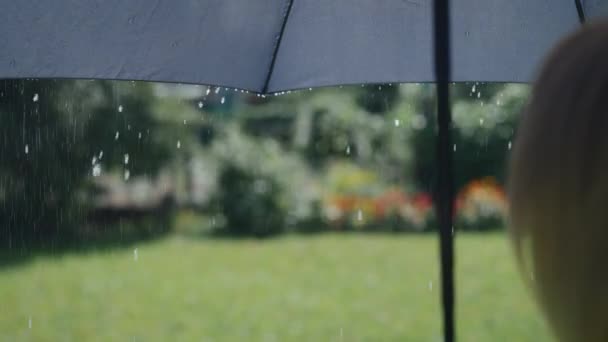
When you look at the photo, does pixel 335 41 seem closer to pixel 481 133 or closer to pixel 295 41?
pixel 295 41

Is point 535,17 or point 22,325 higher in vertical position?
point 535,17

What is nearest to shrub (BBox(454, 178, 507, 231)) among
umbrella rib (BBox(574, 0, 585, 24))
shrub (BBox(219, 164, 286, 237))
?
shrub (BBox(219, 164, 286, 237))

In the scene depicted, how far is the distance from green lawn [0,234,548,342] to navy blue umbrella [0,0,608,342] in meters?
3.59

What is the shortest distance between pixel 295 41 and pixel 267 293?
4998mm

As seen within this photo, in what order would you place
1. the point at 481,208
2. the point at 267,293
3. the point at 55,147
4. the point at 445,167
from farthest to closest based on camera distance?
the point at 481,208, the point at 55,147, the point at 267,293, the point at 445,167

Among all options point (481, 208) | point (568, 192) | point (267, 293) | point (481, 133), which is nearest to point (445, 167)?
point (568, 192)

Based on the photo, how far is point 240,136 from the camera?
10.8 m

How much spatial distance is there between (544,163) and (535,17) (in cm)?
172

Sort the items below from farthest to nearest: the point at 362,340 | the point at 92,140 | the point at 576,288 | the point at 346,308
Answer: the point at 92,140 → the point at 346,308 → the point at 362,340 → the point at 576,288

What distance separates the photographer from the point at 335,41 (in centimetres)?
248

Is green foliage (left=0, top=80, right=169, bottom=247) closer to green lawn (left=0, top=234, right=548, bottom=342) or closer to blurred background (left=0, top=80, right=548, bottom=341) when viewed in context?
blurred background (left=0, top=80, right=548, bottom=341)

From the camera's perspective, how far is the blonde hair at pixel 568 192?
33.4 inches

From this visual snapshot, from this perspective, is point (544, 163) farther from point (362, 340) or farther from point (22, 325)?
point (22, 325)

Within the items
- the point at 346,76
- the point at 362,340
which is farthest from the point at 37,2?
the point at 362,340
